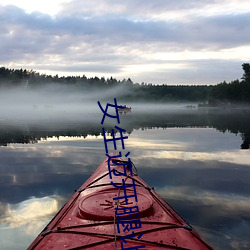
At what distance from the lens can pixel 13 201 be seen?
9.47 m

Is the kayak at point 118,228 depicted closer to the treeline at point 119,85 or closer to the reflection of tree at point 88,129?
the reflection of tree at point 88,129

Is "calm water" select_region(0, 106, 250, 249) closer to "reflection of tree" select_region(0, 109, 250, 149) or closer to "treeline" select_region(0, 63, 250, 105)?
"reflection of tree" select_region(0, 109, 250, 149)

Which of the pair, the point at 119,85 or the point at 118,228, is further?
the point at 119,85

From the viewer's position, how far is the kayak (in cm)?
452

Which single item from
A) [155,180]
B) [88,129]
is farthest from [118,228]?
[88,129]

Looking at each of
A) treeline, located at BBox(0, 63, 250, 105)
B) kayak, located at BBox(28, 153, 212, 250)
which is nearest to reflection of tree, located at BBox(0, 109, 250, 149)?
kayak, located at BBox(28, 153, 212, 250)

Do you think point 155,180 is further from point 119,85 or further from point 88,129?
point 119,85

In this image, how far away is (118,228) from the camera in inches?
187

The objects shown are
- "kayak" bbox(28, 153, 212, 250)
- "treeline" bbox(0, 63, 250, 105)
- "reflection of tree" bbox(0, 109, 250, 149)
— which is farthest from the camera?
"treeline" bbox(0, 63, 250, 105)

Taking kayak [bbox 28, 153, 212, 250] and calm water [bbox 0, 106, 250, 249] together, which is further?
calm water [bbox 0, 106, 250, 249]

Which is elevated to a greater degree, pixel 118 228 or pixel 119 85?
pixel 119 85

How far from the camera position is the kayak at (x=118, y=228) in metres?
4.52

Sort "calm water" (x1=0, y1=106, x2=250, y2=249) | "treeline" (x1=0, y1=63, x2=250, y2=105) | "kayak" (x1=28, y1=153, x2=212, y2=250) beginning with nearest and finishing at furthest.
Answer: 1. "kayak" (x1=28, y1=153, x2=212, y2=250)
2. "calm water" (x1=0, y1=106, x2=250, y2=249)
3. "treeline" (x1=0, y1=63, x2=250, y2=105)

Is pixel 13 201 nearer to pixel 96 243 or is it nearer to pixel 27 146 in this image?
pixel 96 243
